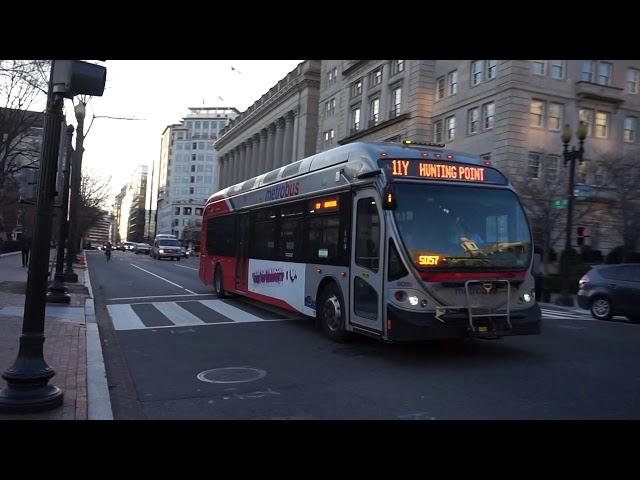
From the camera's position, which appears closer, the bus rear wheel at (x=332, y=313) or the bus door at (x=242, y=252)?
the bus rear wheel at (x=332, y=313)

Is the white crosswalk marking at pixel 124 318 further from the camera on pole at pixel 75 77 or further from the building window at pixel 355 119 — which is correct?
the building window at pixel 355 119

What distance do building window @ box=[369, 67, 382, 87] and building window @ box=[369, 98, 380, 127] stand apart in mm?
1469

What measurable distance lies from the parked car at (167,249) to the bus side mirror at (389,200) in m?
47.6

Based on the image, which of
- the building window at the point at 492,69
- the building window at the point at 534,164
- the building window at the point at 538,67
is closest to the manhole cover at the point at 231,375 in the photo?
the building window at the point at 534,164

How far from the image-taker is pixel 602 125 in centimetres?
3712

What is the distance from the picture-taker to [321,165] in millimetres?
10844

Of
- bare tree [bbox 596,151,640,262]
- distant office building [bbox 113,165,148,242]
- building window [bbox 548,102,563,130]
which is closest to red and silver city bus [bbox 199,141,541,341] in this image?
bare tree [bbox 596,151,640,262]

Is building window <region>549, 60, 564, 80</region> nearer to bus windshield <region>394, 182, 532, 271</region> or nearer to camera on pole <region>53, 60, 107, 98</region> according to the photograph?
bus windshield <region>394, 182, 532, 271</region>

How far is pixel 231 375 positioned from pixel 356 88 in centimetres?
5135

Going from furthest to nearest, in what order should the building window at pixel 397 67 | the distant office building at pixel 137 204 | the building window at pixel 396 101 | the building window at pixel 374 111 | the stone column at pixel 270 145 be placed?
the distant office building at pixel 137 204
the stone column at pixel 270 145
the building window at pixel 374 111
the building window at pixel 396 101
the building window at pixel 397 67

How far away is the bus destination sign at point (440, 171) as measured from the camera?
28.3 ft
